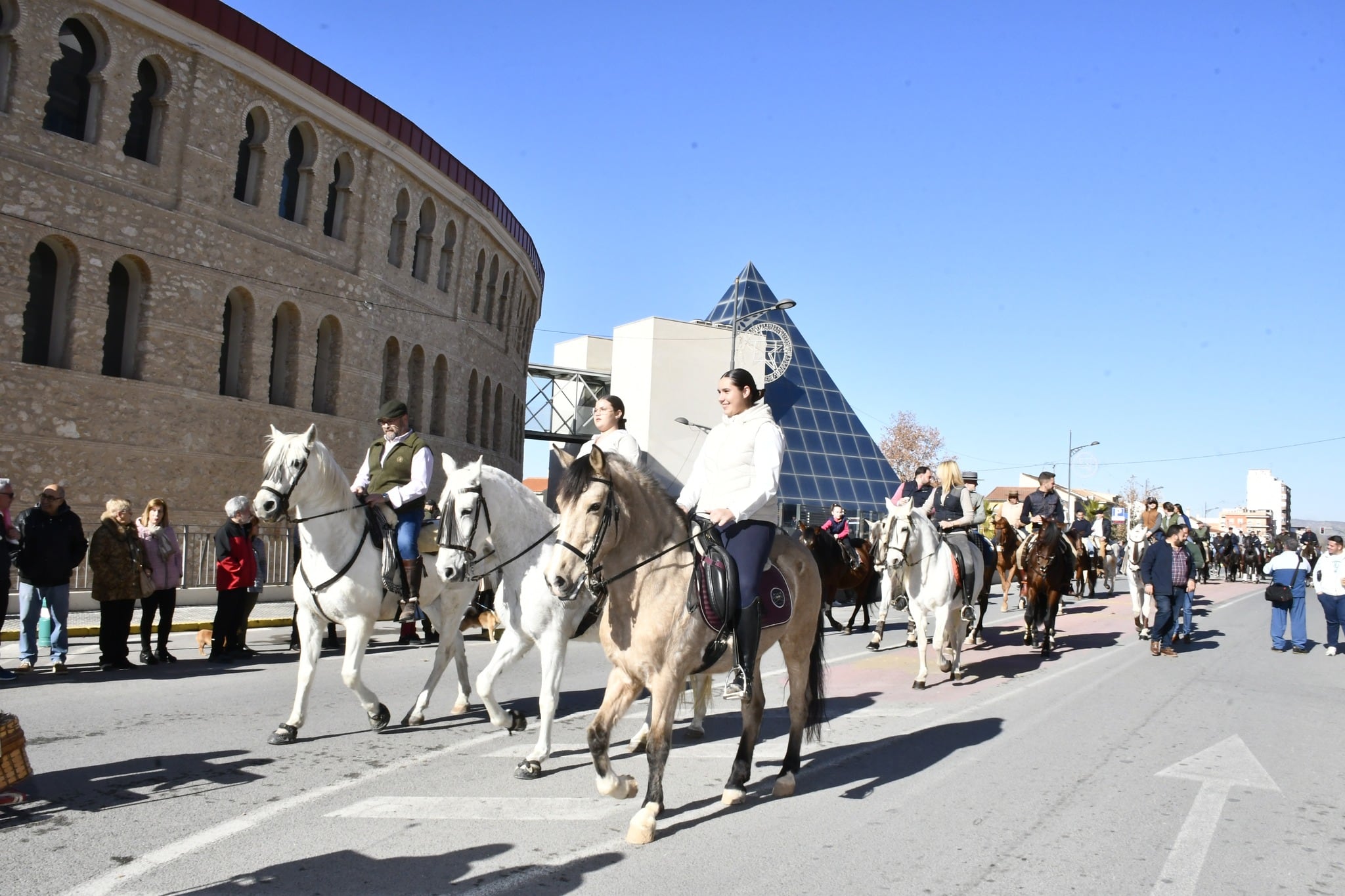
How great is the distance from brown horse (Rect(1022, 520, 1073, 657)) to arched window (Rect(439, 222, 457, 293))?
2288cm

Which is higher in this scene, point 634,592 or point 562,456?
point 562,456

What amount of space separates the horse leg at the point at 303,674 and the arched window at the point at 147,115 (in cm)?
1780

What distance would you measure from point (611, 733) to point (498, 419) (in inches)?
1358

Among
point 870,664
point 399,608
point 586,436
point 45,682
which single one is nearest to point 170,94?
point 45,682

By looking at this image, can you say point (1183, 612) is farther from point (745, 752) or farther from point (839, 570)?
point (745, 752)

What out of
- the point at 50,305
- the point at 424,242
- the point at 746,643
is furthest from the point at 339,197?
the point at 746,643

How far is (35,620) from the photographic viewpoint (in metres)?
11.0

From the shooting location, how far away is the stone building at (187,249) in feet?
62.2

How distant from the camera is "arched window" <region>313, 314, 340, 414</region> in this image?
86.9ft

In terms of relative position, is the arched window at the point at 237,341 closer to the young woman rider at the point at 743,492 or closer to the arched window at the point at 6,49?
the arched window at the point at 6,49

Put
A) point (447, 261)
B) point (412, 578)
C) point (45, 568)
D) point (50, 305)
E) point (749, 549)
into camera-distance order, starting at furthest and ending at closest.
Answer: point (447, 261), point (50, 305), point (45, 568), point (412, 578), point (749, 549)

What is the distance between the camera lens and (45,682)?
10.2 metres

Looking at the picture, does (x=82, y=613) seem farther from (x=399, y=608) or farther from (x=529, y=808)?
(x=529, y=808)

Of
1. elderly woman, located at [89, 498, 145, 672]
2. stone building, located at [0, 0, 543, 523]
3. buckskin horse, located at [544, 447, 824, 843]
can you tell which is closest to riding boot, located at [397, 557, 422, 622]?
buckskin horse, located at [544, 447, 824, 843]
